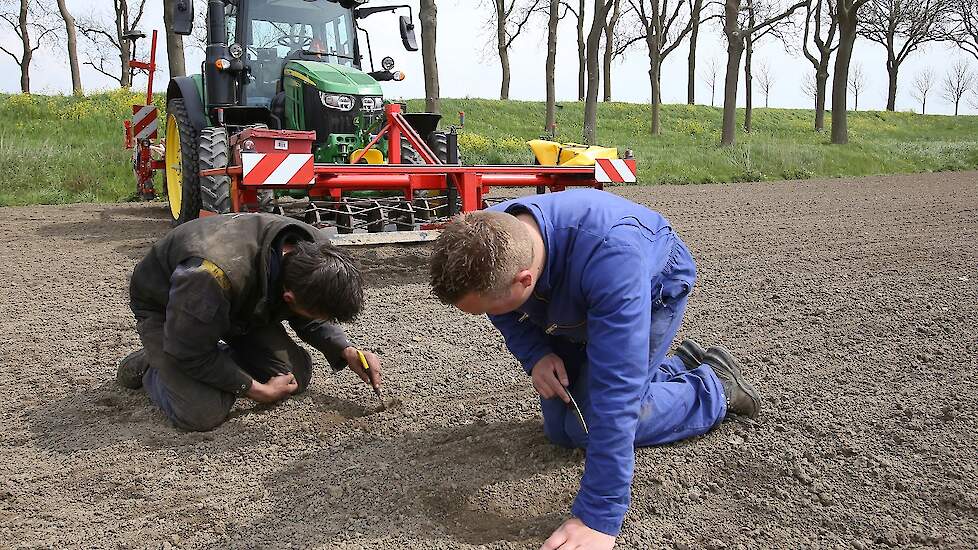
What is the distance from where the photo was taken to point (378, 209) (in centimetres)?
597

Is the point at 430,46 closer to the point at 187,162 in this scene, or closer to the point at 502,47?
the point at 187,162

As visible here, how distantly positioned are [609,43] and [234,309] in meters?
27.5

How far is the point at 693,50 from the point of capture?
97.9ft

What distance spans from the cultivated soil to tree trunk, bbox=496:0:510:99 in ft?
81.3

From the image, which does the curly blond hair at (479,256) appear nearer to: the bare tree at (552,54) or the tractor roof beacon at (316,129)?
the tractor roof beacon at (316,129)

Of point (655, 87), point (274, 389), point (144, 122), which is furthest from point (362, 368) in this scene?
point (655, 87)

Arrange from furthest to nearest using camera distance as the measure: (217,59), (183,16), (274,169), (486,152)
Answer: (486,152) < (217,59) < (183,16) < (274,169)

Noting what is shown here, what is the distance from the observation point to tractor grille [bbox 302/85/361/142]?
6.67 meters

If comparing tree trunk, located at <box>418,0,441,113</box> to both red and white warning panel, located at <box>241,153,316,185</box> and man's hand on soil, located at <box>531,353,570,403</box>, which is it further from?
man's hand on soil, located at <box>531,353,570,403</box>

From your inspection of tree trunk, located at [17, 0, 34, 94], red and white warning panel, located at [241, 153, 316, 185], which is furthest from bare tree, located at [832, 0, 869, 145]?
tree trunk, located at [17, 0, 34, 94]

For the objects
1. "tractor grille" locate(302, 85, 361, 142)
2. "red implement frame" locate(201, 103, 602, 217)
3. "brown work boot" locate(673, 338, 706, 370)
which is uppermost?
"tractor grille" locate(302, 85, 361, 142)

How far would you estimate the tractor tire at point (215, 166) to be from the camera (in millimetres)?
5879

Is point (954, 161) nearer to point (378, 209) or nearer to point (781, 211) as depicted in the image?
point (781, 211)

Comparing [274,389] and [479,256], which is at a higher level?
[479,256]
